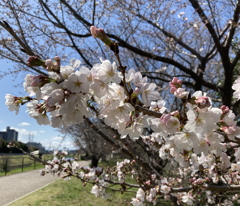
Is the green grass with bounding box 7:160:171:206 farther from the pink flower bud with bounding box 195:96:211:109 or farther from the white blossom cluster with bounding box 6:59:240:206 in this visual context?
the pink flower bud with bounding box 195:96:211:109

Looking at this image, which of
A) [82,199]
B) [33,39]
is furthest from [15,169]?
[33,39]

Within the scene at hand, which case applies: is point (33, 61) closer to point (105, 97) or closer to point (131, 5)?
point (105, 97)

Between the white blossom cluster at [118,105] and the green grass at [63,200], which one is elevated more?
the white blossom cluster at [118,105]

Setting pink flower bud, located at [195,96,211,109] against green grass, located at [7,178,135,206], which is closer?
pink flower bud, located at [195,96,211,109]

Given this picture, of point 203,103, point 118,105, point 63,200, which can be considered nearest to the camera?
point 203,103

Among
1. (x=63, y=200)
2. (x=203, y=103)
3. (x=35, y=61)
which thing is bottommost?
(x=63, y=200)

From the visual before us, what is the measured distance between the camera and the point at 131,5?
16.5ft

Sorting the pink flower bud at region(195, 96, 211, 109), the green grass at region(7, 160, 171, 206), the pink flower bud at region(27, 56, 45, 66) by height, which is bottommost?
the green grass at region(7, 160, 171, 206)

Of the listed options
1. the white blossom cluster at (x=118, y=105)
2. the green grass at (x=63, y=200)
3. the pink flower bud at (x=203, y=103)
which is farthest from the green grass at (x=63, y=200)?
the pink flower bud at (x=203, y=103)

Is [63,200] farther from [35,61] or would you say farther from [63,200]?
[35,61]

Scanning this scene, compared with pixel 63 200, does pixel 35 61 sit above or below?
above

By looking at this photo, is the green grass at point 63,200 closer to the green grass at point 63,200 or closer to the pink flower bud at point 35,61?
the green grass at point 63,200

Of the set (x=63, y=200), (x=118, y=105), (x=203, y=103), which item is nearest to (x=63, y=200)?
(x=63, y=200)

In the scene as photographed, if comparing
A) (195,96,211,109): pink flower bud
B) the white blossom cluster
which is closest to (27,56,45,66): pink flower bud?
the white blossom cluster
